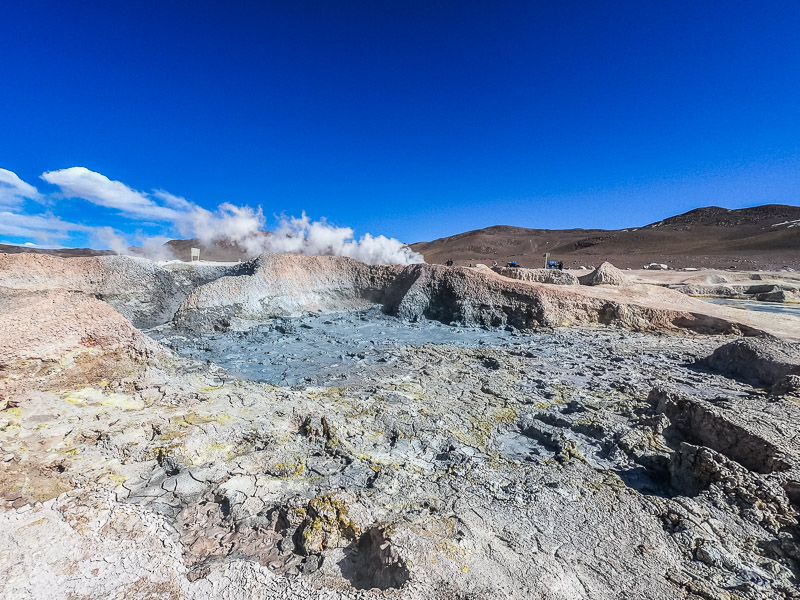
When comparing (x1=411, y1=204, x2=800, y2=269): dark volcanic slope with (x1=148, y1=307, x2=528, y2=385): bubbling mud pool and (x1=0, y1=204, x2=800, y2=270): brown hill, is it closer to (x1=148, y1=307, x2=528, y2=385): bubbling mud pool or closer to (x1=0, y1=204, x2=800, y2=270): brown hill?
(x1=0, y1=204, x2=800, y2=270): brown hill

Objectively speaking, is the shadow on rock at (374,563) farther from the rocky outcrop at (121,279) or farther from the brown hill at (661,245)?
the brown hill at (661,245)

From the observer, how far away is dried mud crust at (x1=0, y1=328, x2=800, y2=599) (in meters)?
1.86

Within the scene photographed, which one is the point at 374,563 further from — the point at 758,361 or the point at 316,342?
the point at 758,361

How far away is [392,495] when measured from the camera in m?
2.59

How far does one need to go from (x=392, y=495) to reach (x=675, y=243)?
73.5 metres

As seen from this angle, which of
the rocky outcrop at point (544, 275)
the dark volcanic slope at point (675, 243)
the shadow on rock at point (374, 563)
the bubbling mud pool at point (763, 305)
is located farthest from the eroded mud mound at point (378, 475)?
the dark volcanic slope at point (675, 243)

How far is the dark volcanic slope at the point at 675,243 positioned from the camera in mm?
42469

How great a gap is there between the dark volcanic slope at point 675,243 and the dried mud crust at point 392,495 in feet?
132

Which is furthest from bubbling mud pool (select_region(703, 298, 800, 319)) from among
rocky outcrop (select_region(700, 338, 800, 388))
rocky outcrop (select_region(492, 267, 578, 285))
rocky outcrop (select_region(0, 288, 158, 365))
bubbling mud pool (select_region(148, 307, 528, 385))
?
rocky outcrop (select_region(0, 288, 158, 365))

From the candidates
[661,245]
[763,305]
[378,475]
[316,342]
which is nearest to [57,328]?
[316,342]

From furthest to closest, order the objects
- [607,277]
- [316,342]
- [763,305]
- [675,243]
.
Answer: [675,243]
[607,277]
[763,305]
[316,342]

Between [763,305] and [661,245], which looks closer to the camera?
[763,305]

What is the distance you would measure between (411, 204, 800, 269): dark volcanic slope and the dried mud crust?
40175 mm

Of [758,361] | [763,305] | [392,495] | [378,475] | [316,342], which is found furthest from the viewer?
[763,305]
